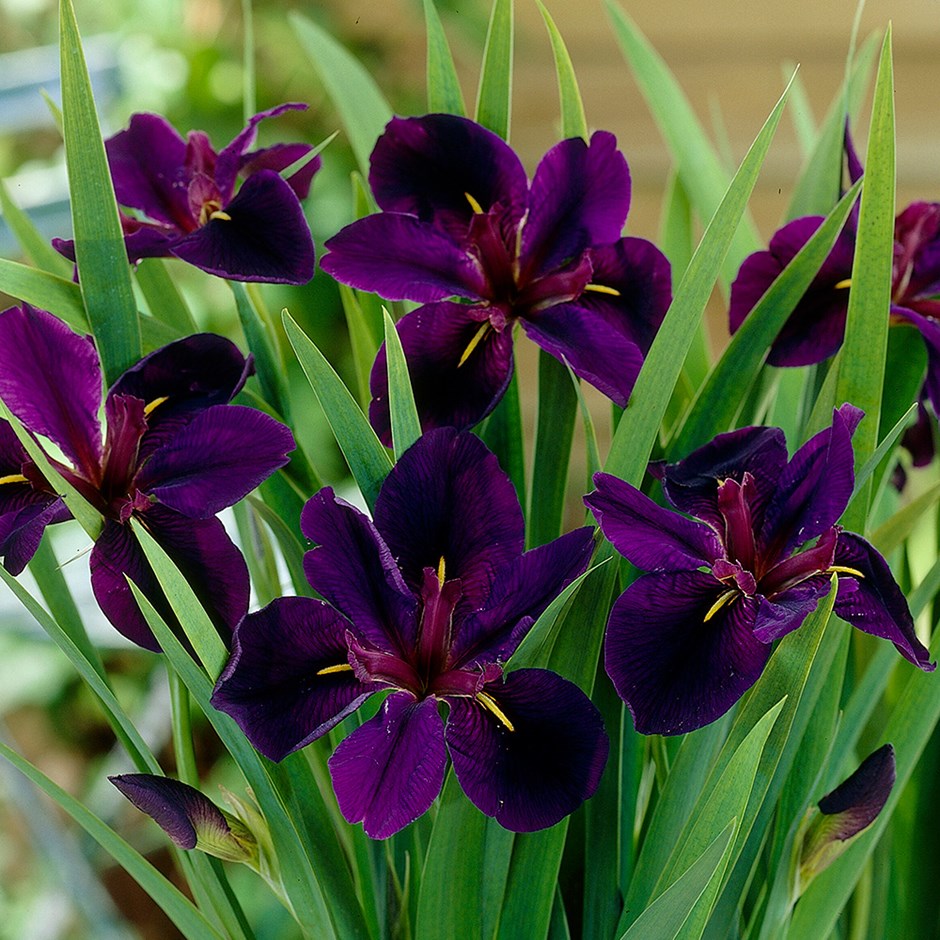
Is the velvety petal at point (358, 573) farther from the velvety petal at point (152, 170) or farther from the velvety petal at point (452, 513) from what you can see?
the velvety petal at point (152, 170)

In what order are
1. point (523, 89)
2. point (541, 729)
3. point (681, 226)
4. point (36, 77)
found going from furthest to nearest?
1. point (523, 89)
2. point (36, 77)
3. point (681, 226)
4. point (541, 729)

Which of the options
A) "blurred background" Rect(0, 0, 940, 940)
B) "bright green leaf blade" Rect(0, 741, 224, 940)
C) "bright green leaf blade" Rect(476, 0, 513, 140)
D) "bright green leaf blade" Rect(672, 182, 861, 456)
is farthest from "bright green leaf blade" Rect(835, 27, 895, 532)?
"blurred background" Rect(0, 0, 940, 940)

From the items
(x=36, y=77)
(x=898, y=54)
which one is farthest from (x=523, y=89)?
(x=36, y=77)

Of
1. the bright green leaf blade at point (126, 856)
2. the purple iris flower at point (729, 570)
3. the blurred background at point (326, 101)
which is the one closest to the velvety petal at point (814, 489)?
the purple iris flower at point (729, 570)

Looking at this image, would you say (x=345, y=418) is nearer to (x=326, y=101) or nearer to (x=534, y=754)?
(x=534, y=754)

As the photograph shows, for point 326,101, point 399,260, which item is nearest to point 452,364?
point 399,260

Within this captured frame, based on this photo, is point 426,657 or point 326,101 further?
point 326,101

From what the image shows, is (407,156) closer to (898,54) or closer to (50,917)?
(50,917)
